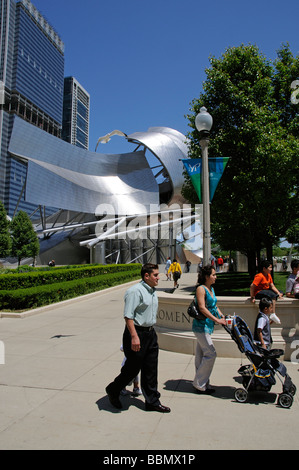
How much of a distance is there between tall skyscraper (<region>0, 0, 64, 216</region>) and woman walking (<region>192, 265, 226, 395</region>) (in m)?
123

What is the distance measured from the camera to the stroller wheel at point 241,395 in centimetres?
380

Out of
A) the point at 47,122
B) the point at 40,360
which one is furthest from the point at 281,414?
the point at 47,122

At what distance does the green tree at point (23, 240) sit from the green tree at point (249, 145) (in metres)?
25.3

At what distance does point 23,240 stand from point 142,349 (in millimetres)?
33631

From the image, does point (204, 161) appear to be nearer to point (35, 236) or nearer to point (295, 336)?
point (295, 336)

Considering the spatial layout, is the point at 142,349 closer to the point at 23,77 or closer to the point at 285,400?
the point at 285,400

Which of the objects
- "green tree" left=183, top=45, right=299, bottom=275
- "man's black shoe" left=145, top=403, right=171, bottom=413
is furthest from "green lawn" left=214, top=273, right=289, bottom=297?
"man's black shoe" left=145, top=403, right=171, bottom=413

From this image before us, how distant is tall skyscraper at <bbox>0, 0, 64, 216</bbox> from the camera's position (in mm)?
126250

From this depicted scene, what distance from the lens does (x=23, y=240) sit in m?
34.7

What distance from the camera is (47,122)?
138625 millimetres

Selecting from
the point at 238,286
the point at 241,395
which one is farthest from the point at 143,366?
the point at 238,286

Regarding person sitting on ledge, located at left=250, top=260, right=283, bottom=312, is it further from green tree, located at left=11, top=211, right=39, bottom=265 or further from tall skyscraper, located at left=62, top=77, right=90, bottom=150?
tall skyscraper, located at left=62, top=77, right=90, bottom=150

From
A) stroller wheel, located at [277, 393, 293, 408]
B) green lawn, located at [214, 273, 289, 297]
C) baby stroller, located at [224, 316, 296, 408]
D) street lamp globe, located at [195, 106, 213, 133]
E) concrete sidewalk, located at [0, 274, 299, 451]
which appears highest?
street lamp globe, located at [195, 106, 213, 133]

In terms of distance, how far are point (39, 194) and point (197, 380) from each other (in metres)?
34.2
